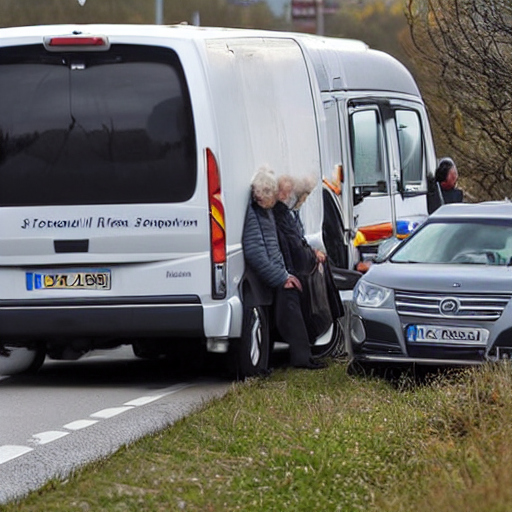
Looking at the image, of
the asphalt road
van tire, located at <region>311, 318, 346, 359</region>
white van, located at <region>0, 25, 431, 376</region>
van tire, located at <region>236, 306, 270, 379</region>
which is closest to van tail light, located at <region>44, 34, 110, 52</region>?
white van, located at <region>0, 25, 431, 376</region>

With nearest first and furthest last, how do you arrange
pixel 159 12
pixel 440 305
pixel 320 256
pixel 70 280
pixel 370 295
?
pixel 440 305
pixel 70 280
pixel 370 295
pixel 320 256
pixel 159 12

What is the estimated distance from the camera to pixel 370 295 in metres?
13.4

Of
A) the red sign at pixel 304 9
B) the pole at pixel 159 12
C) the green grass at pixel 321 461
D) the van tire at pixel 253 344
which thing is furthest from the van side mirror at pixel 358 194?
the red sign at pixel 304 9

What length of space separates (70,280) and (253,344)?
1498 mm

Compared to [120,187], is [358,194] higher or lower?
lower

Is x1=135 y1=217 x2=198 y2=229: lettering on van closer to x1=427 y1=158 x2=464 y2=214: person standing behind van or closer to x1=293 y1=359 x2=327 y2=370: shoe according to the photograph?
x1=293 y1=359 x2=327 y2=370: shoe

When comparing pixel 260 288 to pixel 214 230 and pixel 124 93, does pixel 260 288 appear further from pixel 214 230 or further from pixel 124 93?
pixel 124 93

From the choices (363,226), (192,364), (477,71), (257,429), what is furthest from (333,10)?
(257,429)

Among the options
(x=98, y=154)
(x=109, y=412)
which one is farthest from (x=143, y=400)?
(x=98, y=154)

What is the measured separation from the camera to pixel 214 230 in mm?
12711

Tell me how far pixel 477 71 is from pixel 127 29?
10.4 meters

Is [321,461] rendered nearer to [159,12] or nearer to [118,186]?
[118,186]

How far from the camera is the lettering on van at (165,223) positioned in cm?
1270

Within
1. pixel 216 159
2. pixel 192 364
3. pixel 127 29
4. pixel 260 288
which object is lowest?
pixel 192 364
